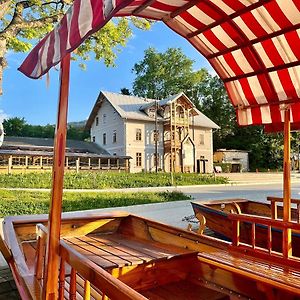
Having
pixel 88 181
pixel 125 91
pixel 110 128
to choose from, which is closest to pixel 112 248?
pixel 88 181

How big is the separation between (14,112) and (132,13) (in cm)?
4728

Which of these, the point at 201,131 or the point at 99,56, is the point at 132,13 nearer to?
the point at 99,56

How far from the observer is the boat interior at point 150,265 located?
2492 mm

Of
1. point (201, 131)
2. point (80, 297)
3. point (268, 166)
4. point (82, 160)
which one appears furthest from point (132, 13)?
point (268, 166)

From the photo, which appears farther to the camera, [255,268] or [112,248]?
[112,248]

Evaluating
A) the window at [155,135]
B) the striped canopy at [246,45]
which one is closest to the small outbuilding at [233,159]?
the window at [155,135]

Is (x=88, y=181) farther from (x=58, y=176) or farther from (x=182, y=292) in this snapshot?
(x=58, y=176)

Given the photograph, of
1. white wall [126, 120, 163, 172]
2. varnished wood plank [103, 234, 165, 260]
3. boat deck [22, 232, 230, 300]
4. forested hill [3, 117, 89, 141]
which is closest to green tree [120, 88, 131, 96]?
forested hill [3, 117, 89, 141]

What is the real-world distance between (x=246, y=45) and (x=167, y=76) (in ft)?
142

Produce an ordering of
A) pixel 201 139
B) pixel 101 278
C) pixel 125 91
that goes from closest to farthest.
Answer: pixel 101 278 < pixel 201 139 < pixel 125 91

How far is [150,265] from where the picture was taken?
3.34 m

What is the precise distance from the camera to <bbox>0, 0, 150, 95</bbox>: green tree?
A: 34.7 ft

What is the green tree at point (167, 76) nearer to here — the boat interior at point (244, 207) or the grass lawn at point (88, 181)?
the grass lawn at point (88, 181)

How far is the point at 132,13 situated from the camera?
10.2 ft
